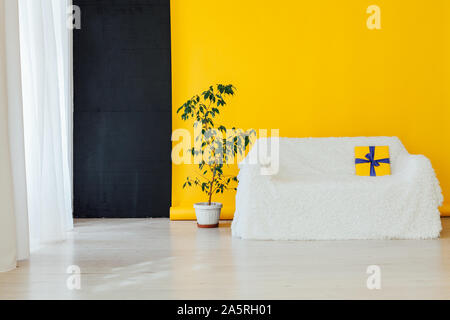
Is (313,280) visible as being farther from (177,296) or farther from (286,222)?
(286,222)

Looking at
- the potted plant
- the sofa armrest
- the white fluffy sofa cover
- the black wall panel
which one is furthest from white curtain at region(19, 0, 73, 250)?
the sofa armrest

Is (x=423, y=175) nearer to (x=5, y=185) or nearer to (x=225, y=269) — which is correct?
(x=225, y=269)

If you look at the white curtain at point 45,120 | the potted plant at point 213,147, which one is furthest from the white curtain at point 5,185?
the potted plant at point 213,147

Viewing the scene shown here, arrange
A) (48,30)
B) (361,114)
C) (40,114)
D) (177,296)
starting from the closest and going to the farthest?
1. (177,296)
2. (40,114)
3. (48,30)
4. (361,114)

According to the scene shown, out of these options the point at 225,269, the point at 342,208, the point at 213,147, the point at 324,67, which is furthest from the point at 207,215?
the point at 324,67

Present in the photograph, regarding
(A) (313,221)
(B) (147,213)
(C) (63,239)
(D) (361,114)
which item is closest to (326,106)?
(D) (361,114)

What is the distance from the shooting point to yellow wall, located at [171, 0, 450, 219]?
14.3 ft

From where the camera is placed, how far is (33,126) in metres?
3.04

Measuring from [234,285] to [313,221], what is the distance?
52.6 inches

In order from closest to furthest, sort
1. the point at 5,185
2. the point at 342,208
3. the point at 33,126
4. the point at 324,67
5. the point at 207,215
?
the point at 5,185, the point at 33,126, the point at 342,208, the point at 207,215, the point at 324,67

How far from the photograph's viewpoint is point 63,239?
3.34 metres

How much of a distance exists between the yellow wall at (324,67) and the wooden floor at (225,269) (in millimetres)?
1369

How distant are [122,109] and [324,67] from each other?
2.21 meters

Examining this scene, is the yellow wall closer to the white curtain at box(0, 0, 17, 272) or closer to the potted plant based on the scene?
the potted plant
